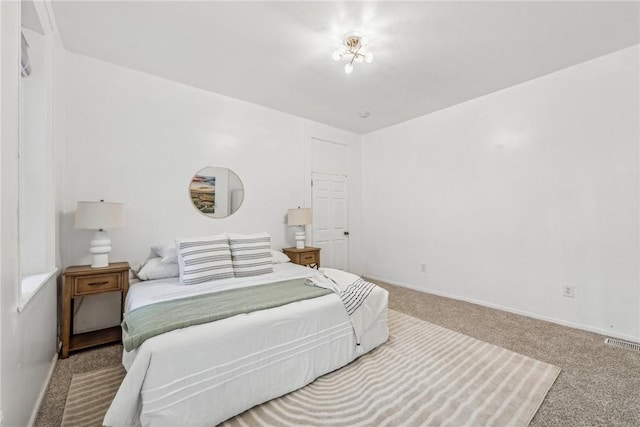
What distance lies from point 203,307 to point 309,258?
2095mm

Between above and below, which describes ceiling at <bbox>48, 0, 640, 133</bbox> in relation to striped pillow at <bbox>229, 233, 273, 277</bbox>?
above

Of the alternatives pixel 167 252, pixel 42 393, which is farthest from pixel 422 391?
pixel 167 252

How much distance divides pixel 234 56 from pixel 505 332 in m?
3.68

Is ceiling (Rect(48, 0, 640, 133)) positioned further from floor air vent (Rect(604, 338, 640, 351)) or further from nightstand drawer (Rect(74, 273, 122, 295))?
floor air vent (Rect(604, 338, 640, 351))

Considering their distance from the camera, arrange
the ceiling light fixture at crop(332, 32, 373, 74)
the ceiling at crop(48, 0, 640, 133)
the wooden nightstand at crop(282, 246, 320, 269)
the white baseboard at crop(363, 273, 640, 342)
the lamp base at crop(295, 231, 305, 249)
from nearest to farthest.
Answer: the ceiling at crop(48, 0, 640, 133) → the ceiling light fixture at crop(332, 32, 373, 74) → the white baseboard at crop(363, 273, 640, 342) → the wooden nightstand at crop(282, 246, 320, 269) → the lamp base at crop(295, 231, 305, 249)

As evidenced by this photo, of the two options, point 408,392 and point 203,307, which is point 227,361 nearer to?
point 203,307

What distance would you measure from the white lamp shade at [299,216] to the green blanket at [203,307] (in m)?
1.50

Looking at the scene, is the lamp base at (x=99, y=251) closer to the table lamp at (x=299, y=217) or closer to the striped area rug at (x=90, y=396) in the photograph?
the striped area rug at (x=90, y=396)

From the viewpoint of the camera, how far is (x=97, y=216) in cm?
231

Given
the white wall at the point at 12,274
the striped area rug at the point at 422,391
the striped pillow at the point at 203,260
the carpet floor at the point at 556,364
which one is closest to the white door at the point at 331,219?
the carpet floor at the point at 556,364

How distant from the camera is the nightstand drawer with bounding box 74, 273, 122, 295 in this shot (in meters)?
2.24

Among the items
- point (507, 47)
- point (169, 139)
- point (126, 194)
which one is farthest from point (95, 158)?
point (507, 47)

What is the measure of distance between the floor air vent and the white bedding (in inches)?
85.3

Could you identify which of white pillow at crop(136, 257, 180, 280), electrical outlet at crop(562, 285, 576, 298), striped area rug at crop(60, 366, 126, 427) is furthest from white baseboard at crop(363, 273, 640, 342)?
striped area rug at crop(60, 366, 126, 427)
